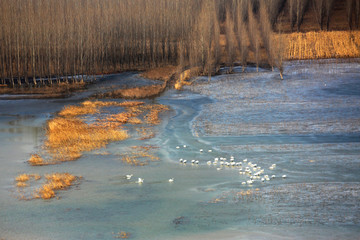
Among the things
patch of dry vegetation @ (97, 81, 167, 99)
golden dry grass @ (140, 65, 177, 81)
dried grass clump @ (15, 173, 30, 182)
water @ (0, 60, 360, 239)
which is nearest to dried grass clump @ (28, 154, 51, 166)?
water @ (0, 60, 360, 239)

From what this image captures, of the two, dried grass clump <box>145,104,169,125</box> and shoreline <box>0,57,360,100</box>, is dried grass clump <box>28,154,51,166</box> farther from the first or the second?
shoreline <box>0,57,360,100</box>

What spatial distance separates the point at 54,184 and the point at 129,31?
51.4m

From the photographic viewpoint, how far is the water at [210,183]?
35.8 feet

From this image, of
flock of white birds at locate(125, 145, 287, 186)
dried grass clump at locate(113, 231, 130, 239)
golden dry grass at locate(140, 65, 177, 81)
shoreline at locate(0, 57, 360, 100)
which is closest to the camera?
dried grass clump at locate(113, 231, 130, 239)

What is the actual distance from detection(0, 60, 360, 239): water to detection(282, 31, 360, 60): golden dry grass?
2868 centimetres

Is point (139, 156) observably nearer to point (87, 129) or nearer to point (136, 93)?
point (87, 129)

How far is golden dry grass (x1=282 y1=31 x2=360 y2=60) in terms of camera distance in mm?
57000

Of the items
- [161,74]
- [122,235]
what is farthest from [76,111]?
[161,74]

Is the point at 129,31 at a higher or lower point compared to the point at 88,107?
higher

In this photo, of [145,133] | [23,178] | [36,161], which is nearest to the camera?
[23,178]

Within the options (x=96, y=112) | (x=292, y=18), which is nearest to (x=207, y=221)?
(x=96, y=112)

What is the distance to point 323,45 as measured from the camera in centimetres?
5922

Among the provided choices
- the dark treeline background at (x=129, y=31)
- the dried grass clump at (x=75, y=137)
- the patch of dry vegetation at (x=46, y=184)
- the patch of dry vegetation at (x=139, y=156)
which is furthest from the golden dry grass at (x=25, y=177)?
the dark treeline background at (x=129, y=31)

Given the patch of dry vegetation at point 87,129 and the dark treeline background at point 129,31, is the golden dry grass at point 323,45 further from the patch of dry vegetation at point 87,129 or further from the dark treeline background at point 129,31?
the patch of dry vegetation at point 87,129
